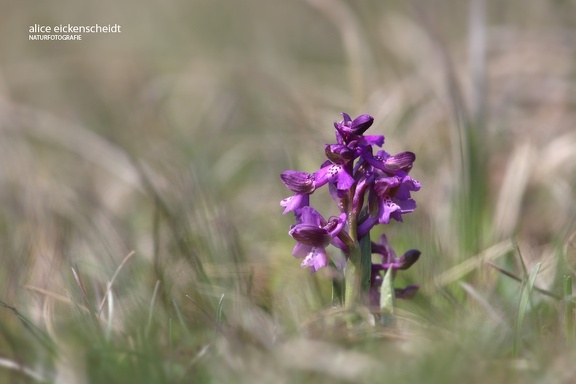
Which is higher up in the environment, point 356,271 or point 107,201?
point 107,201

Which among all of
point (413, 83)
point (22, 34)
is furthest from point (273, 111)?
point (22, 34)

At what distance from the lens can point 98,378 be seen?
1751 mm

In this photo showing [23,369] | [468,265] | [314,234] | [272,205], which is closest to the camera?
[23,369]

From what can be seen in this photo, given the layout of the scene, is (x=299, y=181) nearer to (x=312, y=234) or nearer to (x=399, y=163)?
(x=312, y=234)

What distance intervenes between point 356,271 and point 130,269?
0.99m

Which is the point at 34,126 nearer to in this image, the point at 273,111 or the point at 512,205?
the point at 273,111

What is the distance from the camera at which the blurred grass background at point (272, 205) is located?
1808 mm

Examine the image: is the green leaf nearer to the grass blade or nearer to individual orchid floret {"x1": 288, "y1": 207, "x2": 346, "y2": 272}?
individual orchid floret {"x1": 288, "y1": 207, "x2": 346, "y2": 272}

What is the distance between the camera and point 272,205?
407cm

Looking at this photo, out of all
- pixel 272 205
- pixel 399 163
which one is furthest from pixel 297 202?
pixel 272 205

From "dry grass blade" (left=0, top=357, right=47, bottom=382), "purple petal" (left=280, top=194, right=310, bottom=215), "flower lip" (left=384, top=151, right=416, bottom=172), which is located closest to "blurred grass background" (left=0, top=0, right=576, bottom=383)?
"dry grass blade" (left=0, top=357, right=47, bottom=382)

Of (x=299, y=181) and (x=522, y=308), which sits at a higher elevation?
(x=299, y=181)

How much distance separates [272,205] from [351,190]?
6.73ft

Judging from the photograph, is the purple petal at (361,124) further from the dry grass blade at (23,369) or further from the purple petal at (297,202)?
the dry grass blade at (23,369)
